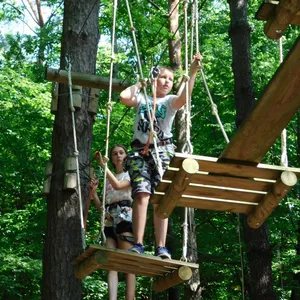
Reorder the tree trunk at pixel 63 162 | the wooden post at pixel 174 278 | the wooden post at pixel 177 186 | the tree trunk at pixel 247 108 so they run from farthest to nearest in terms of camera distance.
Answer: the tree trunk at pixel 247 108
the tree trunk at pixel 63 162
the wooden post at pixel 174 278
the wooden post at pixel 177 186

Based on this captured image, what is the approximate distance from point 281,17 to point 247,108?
5757mm

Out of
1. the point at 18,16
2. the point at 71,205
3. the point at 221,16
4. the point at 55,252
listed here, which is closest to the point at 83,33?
the point at 71,205

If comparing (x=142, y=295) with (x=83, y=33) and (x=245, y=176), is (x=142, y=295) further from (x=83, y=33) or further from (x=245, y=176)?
(x=245, y=176)

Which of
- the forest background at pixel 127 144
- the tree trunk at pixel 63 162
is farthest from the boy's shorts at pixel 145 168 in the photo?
the forest background at pixel 127 144

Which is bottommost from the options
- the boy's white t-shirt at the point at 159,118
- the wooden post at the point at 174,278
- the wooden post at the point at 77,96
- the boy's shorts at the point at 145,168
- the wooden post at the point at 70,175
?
the wooden post at the point at 174,278

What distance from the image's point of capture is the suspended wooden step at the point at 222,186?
11.6 feet

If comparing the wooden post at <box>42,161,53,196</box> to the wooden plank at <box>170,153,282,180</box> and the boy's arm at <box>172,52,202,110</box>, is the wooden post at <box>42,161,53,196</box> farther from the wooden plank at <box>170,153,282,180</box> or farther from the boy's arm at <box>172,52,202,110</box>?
the wooden plank at <box>170,153,282,180</box>

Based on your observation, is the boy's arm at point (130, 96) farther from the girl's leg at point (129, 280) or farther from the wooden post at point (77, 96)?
the wooden post at point (77, 96)

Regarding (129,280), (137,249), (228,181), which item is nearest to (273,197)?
(228,181)

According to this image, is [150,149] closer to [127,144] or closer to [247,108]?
[247,108]

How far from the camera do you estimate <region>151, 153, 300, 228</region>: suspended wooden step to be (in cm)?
354

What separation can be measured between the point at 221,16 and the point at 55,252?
10.8 m

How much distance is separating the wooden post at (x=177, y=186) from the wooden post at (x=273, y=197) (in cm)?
50

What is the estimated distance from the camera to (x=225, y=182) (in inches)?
148
